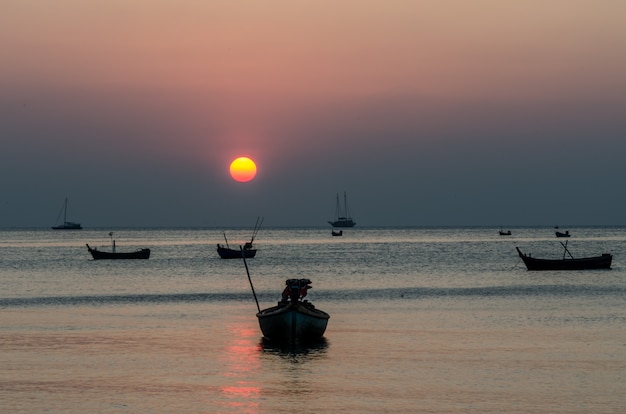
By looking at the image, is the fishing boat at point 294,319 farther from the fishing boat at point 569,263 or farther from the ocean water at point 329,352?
the fishing boat at point 569,263

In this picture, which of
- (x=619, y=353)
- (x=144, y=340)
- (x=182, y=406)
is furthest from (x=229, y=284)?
(x=182, y=406)

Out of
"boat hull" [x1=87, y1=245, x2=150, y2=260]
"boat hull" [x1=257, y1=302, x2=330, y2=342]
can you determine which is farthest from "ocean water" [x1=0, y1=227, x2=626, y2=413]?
"boat hull" [x1=87, y1=245, x2=150, y2=260]

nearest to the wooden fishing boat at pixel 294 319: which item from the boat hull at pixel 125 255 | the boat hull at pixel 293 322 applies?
the boat hull at pixel 293 322

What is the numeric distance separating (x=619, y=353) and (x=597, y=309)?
58.7 ft

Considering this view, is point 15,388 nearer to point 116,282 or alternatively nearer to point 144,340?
point 144,340

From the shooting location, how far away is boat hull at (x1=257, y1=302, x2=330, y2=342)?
37906 millimetres

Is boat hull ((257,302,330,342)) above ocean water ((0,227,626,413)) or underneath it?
above

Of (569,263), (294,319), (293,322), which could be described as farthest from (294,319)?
(569,263)

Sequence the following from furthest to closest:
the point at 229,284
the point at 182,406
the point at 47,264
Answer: the point at 47,264
the point at 229,284
the point at 182,406

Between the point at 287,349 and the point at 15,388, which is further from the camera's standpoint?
the point at 287,349

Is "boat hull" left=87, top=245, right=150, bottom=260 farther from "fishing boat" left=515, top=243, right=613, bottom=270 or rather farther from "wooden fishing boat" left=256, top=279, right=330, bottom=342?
"wooden fishing boat" left=256, top=279, right=330, bottom=342

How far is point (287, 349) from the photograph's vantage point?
123 feet

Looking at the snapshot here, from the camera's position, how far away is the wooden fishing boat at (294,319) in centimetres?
3791

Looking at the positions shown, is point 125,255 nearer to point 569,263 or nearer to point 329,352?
point 569,263
